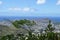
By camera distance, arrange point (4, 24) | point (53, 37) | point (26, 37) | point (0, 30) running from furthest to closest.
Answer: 1. point (4, 24)
2. point (0, 30)
3. point (26, 37)
4. point (53, 37)

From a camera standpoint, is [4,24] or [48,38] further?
[4,24]

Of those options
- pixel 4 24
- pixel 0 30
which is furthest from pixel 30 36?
pixel 4 24

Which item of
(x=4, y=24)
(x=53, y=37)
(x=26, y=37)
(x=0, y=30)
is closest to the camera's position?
(x=53, y=37)

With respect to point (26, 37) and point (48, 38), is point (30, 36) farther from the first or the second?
point (48, 38)

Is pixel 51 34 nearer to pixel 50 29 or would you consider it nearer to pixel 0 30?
pixel 50 29

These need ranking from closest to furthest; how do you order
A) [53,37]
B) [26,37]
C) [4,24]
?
[53,37], [26,37], [4,24]

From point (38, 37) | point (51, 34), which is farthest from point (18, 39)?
point (51, 34)

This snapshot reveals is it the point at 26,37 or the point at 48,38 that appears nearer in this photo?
the point at 48,38
